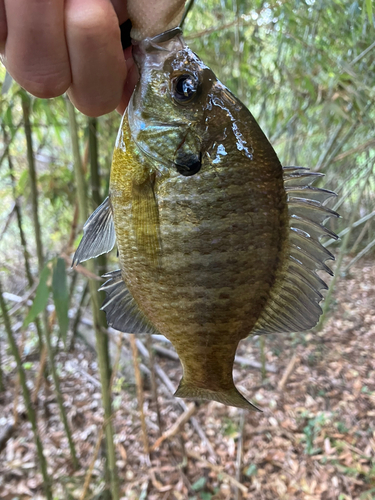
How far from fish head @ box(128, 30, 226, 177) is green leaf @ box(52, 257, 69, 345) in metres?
0.67

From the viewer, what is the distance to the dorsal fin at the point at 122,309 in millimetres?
763

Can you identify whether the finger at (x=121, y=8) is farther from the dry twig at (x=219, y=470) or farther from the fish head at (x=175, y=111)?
the dry twig at (x=219, y=470)

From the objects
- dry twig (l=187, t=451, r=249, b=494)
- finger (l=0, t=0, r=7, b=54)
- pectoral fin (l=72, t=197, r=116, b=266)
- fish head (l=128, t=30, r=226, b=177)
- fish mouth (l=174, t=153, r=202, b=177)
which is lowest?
dry twig (l=187, t=451, r=249, b=494)

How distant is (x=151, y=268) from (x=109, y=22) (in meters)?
0.42

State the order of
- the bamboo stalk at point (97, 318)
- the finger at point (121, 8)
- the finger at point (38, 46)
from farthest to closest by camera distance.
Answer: the bamboo stalk at point (97, 318) < the finger at point (121, 8) < the finger at point (38, 46)

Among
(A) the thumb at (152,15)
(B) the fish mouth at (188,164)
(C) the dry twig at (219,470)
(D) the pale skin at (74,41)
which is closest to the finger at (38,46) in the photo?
(D) the pale skin at (74,41)

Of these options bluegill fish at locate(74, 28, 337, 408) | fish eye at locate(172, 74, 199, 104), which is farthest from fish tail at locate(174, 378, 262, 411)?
fish eye at locate(172, 74, 199, 104)

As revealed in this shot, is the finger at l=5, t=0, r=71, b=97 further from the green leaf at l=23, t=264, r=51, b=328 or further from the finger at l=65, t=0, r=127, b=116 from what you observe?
the green leaf at l=23, t=264, r=51, b=328

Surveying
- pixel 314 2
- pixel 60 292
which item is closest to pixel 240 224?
pixel 60 292

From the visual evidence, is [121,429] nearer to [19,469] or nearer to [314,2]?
[19,469]

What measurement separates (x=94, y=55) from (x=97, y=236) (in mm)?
349

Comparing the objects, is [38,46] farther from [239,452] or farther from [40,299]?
[239,452]

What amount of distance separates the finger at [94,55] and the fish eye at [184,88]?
0.35 ft

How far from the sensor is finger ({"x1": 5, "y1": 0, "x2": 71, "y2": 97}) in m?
0.48
